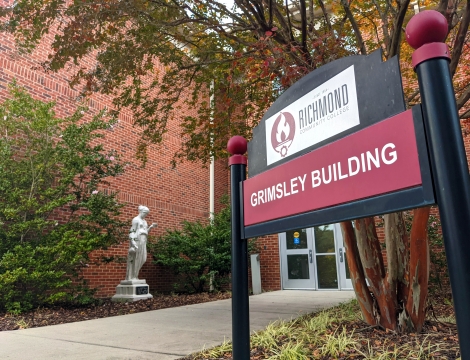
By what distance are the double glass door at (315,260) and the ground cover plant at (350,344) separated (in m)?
6.91

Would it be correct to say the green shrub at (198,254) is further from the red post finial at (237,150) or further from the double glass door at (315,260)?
the red post finial at (237,150)

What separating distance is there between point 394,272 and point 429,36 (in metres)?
3.23

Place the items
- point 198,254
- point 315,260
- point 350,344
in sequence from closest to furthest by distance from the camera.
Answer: point 350,344
point 198,254
point 315,260

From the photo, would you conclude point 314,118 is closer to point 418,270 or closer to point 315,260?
point 418,270

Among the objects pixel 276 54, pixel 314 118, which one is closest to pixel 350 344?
pixel 314 118

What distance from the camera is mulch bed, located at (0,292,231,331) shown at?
19.4 ft

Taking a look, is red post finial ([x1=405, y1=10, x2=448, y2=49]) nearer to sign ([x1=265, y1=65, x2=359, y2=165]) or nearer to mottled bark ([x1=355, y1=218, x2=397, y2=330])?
sign ([x1=265, y1=65, x2=359, y2=165])

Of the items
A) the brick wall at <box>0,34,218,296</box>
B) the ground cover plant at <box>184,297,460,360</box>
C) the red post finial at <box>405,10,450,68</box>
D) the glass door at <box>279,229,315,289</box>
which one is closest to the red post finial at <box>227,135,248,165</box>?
the red post finial at <box>405,10,450,68</box>

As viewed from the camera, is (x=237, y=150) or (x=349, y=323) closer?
(x=237, y=150)

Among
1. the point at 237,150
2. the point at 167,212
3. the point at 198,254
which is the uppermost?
the point at 167,212

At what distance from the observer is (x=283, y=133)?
191 cm

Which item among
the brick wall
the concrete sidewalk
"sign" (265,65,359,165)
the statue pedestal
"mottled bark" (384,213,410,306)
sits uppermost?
the brick wall

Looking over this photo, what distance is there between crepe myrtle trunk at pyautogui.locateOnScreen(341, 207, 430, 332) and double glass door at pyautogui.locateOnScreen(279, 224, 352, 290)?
7137 millimetres

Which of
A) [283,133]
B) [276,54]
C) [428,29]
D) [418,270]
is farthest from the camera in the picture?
[276,54]
